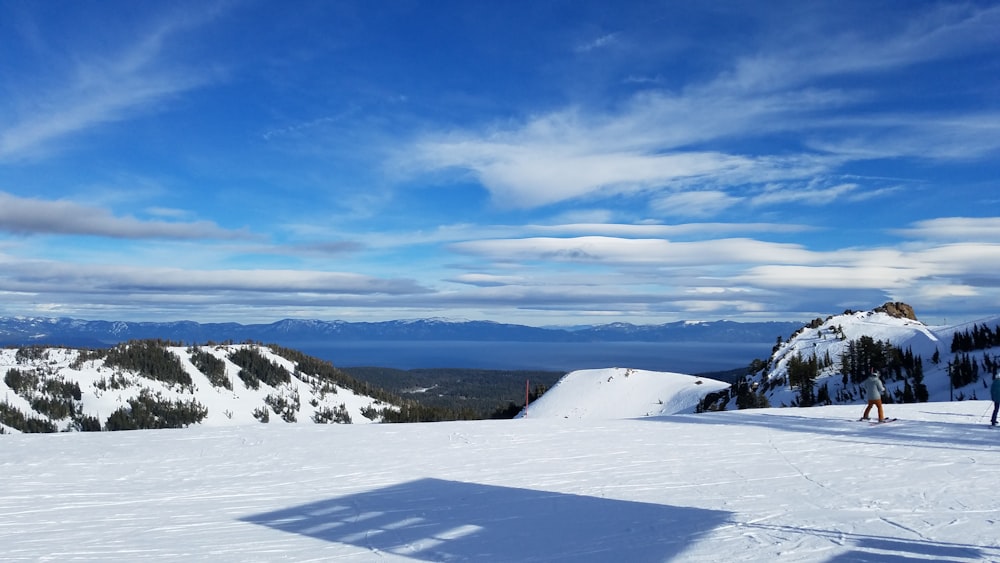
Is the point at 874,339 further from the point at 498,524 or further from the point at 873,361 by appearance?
the point at 498,524

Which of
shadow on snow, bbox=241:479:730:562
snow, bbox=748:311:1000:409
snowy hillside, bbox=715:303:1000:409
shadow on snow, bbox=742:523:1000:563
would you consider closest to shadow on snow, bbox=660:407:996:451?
shadow on snow, bbox=742:523:1000:563

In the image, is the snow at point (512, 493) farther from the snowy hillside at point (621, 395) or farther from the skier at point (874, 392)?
the snowy hillside at point (621, 395)

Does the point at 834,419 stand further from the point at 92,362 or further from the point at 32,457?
the point at 92,362

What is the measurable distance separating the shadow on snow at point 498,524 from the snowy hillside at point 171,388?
88912 mm

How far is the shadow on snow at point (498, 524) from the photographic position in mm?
7035

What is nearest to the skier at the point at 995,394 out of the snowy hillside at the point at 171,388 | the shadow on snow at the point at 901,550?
the shadow on snow at the point at 901,550

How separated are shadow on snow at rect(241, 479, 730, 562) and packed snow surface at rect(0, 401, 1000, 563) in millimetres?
38

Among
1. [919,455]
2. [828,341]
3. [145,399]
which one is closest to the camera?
[919,455]

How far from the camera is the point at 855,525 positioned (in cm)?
769

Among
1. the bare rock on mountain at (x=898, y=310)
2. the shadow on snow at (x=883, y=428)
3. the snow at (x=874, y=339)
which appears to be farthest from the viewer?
the bare rock on mountain at (x=898, y=310)

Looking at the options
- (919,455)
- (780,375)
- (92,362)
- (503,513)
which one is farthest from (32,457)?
(92,362)

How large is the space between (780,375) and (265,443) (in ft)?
201

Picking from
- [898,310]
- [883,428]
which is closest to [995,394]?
[883,428]

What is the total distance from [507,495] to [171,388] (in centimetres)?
11250
